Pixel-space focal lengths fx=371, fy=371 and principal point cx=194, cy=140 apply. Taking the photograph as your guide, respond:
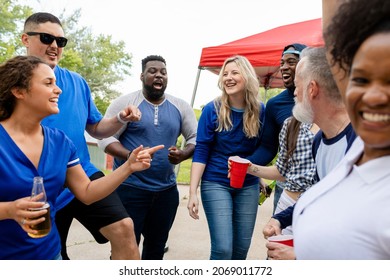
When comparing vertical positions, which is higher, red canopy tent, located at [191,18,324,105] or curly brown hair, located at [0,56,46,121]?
red canopy tent, located at [191,18,324,105]

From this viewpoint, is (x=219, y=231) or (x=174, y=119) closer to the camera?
(x=219, y=231)

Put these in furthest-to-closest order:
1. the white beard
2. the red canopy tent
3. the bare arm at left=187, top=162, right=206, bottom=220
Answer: the red canopy tent, the bare arm at left=187, top=162, right=206, bottom=220, the white beard

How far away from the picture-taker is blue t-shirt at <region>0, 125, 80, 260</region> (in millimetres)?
1730

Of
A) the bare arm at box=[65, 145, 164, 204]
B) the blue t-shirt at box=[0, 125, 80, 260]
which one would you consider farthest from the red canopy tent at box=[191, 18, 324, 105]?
the blue t-shirt at box=[0, 125, 80, 260]

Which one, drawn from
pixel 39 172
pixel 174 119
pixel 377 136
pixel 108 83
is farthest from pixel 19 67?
pixel 108 83

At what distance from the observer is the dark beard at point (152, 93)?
123 inches

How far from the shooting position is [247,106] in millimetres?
2922

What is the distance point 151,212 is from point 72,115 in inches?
41.3

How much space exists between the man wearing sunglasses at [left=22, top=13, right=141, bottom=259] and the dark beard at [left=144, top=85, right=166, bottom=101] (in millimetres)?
421

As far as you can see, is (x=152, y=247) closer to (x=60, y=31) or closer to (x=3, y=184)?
(x=3, y=184)

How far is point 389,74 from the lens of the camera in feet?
2.27

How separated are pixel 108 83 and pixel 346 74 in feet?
111

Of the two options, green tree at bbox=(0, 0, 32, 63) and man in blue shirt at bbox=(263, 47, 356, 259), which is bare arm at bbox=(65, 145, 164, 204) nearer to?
man in blue shirt at bbox=(263, 47, 356, 259)

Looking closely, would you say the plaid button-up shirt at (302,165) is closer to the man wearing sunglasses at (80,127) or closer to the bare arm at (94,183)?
the bare arm at (94,183)
